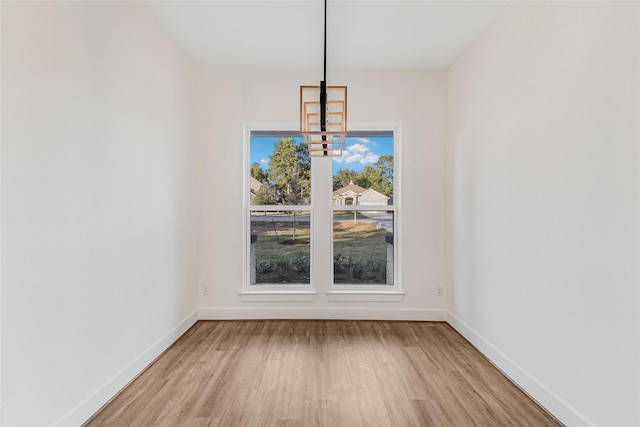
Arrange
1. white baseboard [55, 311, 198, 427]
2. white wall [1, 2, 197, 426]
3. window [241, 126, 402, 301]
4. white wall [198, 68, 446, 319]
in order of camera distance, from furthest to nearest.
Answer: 1. window [241, 126, 402, 301]
2. white wall [198, 68, 446, 319]
3. white baseboard [55, 311, 198, 427]
4. white wall [1, 2, 197, 426]

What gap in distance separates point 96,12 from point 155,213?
58.9 inches

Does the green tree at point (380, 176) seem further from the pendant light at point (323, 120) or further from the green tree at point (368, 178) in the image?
the pendant light at point (323, 120)

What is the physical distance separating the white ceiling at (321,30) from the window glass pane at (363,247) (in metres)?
1.78

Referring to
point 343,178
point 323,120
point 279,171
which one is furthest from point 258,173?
point 323,120

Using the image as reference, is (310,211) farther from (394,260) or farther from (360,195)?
(394,260)

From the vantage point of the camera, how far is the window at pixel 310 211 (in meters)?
4.02

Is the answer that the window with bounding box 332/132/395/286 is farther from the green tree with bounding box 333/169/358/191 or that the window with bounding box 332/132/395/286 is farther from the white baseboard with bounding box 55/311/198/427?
the white baseboard with bounding box 55/311/198/427

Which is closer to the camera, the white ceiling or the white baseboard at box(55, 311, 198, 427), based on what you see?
the white baseboard at box(55, 311, 198, 427)

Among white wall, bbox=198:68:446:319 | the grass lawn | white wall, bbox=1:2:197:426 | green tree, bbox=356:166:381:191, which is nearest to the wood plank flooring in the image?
white wall, bbox=1:2:197:426

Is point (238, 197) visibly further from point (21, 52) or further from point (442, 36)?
point (442, 36)

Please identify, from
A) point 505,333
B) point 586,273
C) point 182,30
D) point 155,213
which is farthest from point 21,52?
point 505,333

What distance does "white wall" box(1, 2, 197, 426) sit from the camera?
5.17 ft

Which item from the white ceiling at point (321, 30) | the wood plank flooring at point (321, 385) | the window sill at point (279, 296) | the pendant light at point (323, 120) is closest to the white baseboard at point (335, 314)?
the window sill at point (279, 296)

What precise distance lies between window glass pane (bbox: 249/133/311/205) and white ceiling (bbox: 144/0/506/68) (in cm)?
89
